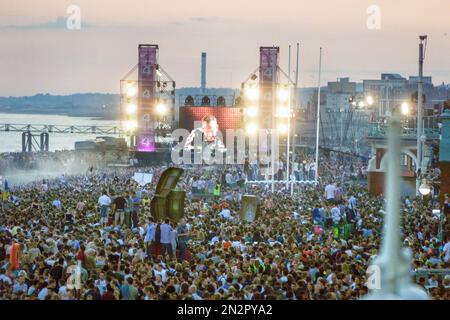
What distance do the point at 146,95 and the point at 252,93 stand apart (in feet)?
23.3

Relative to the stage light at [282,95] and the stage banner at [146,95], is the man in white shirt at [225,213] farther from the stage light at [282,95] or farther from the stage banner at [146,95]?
the stage banner at [146,95]

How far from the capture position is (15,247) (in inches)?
687

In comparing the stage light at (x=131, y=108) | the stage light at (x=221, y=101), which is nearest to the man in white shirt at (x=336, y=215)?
the stage light at (x=131, y=108)

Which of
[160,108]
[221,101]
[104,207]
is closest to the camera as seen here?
[104,207]

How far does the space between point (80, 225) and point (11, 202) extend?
9.31 m

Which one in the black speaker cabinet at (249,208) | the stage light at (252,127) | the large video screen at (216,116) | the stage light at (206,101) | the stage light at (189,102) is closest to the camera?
the black speaker cabinet at (249,208)

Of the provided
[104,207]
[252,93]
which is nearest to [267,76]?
[252,93]

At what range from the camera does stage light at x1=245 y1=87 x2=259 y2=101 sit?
63228mm

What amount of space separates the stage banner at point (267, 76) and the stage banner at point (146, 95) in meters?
7.09

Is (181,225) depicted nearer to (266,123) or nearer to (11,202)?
(11,202)

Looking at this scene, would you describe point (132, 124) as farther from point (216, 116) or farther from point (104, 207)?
point (104, 207)

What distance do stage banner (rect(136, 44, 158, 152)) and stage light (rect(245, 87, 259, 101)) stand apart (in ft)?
20.5

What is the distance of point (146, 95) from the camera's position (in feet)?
212

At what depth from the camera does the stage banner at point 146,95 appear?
63750mm
